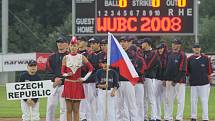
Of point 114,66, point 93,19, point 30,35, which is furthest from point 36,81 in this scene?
point 30,35

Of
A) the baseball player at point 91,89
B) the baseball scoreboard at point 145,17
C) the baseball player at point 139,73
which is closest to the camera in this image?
the baseball player at point 139,73

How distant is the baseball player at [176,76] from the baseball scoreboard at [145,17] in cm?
815

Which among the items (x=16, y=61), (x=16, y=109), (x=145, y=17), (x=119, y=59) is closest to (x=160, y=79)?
(x=119, y=59)

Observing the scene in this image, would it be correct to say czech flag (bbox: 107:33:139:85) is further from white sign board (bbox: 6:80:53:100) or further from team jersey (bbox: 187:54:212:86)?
team jersey (bbox: 187:54:212:86)

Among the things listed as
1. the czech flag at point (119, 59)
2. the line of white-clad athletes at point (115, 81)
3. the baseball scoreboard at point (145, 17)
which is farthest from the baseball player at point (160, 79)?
the baseball scoreboard at point (145, 17)

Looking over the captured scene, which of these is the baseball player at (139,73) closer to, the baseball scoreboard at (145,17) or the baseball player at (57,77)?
the baseball player at (57,77)

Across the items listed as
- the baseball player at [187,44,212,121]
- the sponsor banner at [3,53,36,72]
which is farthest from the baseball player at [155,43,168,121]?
the sponsor banner at [3,53,36,72]

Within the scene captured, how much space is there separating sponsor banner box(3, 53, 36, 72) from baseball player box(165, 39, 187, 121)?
57.8 feet

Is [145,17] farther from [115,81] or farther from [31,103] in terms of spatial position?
[115,81]

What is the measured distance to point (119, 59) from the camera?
15.2 metres

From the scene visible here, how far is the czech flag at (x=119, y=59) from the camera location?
49.4ft

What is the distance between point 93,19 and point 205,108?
9.58m

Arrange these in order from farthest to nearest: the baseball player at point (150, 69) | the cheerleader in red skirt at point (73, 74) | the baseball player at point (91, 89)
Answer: the baseball player at point (150, 69) → the baseball player at point (91, 89) → the cheerleader in red skirt at point (73, 74)

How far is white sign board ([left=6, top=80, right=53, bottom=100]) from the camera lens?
53.1ft
